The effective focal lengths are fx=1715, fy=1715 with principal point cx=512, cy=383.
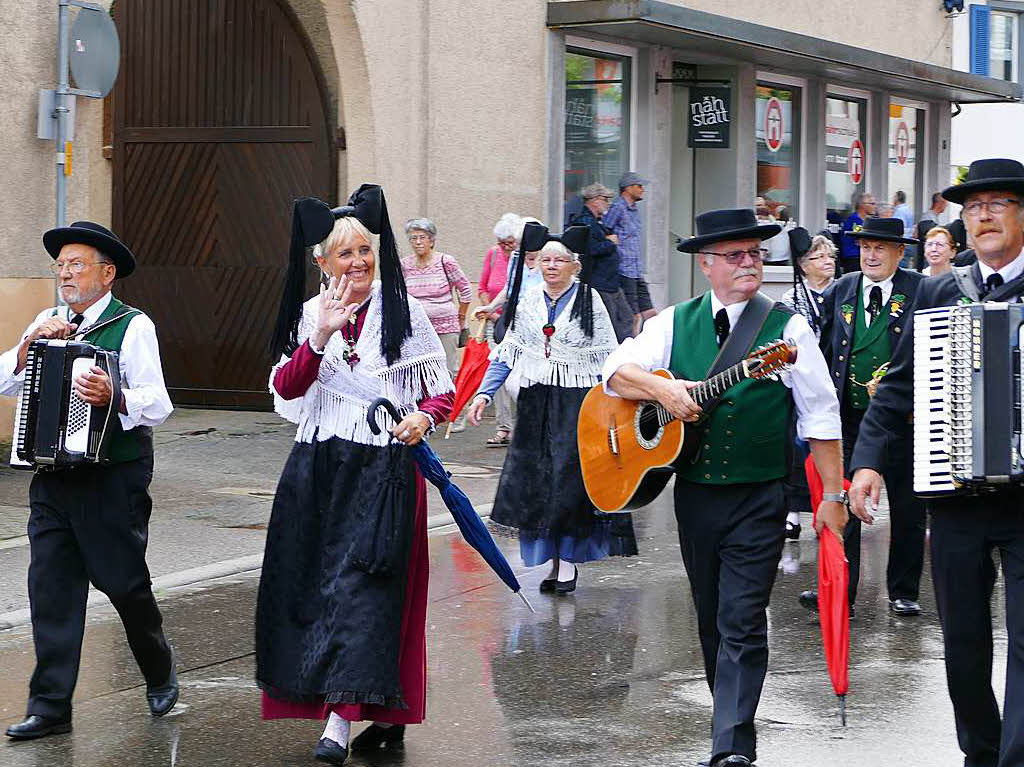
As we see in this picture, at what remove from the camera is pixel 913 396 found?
200 inches

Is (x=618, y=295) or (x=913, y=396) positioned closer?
(x=913, y=396)

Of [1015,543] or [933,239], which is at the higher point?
[933,239]

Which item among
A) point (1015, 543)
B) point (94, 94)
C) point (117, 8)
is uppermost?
point (117, 8)

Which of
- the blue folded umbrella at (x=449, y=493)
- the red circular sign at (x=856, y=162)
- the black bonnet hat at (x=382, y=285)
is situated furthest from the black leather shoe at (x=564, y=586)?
the red circular sign at (x=856, y=162)

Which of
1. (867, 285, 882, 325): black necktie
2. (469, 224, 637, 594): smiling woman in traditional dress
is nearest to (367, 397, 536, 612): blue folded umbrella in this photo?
(469, 224, 637, 594): smiling woman in traditional dress

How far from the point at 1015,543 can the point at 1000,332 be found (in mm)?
617

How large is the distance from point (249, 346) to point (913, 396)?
10736 millimetres

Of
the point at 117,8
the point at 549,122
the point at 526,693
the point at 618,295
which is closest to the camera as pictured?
the point at 526,693

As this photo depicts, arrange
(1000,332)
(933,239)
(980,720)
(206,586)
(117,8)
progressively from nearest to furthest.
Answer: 1. (1000,332)
2. (980,720)
3. (206,586)
4. (933,239)
5. (117,8)

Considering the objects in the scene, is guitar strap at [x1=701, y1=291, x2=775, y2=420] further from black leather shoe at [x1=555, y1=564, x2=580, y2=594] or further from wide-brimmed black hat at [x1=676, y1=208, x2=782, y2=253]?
black leather shoe at [x1=555, y1=564, x2=580, y2=594]

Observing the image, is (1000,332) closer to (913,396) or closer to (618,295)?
(913,396)

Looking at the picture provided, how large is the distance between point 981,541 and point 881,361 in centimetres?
337

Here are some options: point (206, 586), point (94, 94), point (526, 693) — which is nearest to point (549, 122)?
point (94, 94)

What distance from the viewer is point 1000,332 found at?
15.1 ft
